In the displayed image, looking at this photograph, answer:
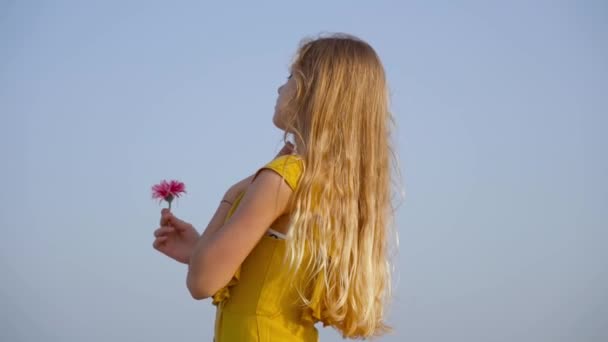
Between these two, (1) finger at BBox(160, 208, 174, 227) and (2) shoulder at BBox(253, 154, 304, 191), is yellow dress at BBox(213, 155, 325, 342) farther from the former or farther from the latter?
(1) finger at BBox(160, 208, 174, 227)

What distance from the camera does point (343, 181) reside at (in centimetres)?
275

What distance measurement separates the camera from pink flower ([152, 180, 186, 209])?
9.82 feet

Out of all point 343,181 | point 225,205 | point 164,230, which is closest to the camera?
point 343,181

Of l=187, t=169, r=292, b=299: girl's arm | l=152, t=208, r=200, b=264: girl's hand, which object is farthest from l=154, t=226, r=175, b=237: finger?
l=187, t=169, r=292, b=299: girl's arm

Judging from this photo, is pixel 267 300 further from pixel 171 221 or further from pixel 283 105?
pixel 283 105

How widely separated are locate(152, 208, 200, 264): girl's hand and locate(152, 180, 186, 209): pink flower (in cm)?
12

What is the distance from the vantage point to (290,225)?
2617mm

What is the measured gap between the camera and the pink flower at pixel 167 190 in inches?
118

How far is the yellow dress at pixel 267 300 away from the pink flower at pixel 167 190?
49cm

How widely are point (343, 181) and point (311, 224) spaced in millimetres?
214

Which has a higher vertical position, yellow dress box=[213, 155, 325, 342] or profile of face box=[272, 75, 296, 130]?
profile of face box=[272, 75, 296, 130]

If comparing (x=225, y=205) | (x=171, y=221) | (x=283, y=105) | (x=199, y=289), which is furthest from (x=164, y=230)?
(x=283, y=105)

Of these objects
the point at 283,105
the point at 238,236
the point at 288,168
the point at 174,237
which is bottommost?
the point at 238,236

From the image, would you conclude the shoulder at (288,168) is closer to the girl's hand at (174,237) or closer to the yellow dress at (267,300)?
the yellow dress at (267,300)
